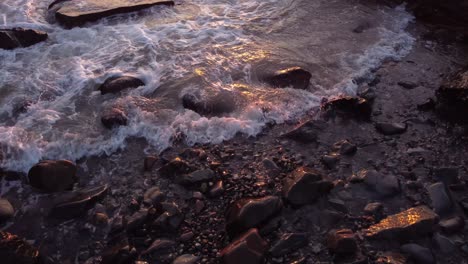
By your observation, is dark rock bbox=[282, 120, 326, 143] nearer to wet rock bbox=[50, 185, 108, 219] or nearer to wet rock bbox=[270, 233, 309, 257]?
wet rock bbox=[270, 233, 309, 257]

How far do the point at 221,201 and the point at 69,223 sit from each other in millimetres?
1353

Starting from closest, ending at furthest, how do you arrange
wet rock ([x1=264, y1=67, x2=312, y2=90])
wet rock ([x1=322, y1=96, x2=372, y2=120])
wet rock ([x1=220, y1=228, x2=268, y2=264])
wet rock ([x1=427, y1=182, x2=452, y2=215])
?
wet rock ([x1=220, y1=228, x2=268, y2=264]) → wet rock ([x1=427, y1=182, x2=452, y2=215]) → wet rock ([x1=322, y1=96, x2=372, y2=120]) → wet rock ([x1=264, y1=67, x2=312, y2=90])

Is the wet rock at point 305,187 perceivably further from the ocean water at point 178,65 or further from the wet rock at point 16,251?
the wet rock at point 16,251

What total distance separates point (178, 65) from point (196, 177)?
7.84 feet

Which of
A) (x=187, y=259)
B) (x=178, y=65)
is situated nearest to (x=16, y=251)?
(x=187, y=259)

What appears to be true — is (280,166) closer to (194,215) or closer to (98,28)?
(194,215)

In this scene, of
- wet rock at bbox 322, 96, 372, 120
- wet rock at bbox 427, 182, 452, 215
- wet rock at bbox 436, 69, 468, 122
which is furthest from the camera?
wet rock at bbox 322, 96, 372, 120

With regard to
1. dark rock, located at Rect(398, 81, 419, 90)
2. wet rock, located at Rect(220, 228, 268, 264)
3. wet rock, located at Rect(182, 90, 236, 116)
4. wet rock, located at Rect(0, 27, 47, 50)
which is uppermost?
wet rock, located at Rect(0, 27, 47, 50)

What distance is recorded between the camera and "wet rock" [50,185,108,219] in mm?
3533

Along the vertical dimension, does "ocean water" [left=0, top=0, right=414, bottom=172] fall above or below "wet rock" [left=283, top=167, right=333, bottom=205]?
above

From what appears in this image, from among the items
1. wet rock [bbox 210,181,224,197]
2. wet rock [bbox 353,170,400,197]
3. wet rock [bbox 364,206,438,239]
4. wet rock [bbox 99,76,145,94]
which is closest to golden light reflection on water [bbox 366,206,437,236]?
wet rock [bbox 364,206,438,239]

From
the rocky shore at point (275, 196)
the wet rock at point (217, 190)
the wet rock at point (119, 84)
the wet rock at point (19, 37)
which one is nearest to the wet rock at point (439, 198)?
the rocky shore at point (275, 196)

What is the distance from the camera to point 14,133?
4391mm

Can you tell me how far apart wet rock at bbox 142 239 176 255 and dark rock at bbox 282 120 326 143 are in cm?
188
